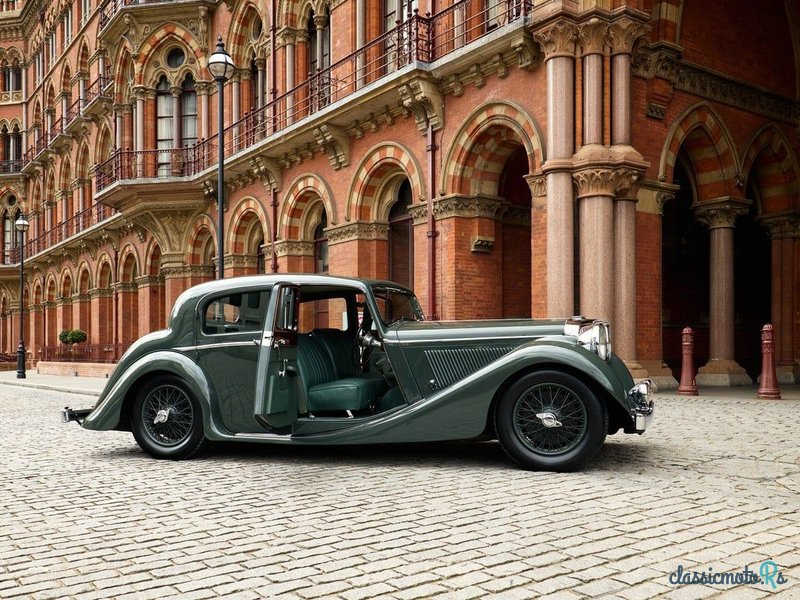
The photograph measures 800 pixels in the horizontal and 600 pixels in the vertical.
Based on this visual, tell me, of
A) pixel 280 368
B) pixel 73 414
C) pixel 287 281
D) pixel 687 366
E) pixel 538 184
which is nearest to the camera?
pixel 280 368

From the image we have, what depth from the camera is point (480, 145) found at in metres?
14.4

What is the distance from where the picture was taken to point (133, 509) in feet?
15.6

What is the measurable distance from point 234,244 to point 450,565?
2009cm

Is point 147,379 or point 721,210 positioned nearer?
point 147,379

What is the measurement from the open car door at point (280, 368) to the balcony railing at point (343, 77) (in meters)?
8.54

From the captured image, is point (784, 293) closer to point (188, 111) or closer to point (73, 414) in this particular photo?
point (73, 414)

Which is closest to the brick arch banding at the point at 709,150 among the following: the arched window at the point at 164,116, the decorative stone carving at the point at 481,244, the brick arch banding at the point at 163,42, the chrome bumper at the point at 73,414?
the decorative stone carving at the point at 481,244

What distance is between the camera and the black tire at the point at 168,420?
21.8ft

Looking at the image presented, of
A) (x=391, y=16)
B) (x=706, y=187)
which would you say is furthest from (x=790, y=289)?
(x=391, y=16)

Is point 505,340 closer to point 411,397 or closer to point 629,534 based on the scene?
point 411,397

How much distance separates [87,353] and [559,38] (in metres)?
19.8

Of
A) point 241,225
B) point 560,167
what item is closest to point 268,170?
point 241,225

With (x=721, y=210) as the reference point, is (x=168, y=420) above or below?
below

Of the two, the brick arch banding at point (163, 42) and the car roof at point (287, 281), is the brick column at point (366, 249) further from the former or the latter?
the brick arch banding at point (163, 42)
